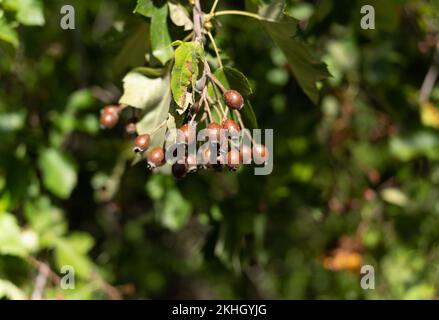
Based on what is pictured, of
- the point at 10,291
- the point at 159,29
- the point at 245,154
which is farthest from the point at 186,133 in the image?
the point at 10,291

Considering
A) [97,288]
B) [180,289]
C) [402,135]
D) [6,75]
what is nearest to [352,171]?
[402,135]

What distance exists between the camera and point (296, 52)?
6.57 feet

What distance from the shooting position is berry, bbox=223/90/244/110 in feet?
5.54

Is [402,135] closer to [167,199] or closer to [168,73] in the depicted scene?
[167,199]

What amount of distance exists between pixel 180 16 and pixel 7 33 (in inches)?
25.1

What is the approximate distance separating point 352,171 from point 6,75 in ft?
6.14

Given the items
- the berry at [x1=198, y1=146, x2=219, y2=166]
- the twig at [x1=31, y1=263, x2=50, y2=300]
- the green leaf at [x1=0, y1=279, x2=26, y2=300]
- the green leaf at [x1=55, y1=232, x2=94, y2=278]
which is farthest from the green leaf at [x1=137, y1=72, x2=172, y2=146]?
the green leaf at [x1=55, y1=232, x2=94, y2=278]

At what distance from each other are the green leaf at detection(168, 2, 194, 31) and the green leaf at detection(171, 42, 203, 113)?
0.83 feet

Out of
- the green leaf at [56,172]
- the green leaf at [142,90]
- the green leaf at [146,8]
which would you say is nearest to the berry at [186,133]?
the green leaf at [142,90]

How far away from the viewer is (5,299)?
7.70ft

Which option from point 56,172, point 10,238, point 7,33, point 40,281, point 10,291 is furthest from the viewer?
point 56,172

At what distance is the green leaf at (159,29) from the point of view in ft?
6.37

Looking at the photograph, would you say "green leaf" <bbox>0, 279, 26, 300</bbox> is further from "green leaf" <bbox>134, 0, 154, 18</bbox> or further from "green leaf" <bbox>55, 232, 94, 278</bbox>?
"green leaf" <bbox>134, 0, 154, 18</bbox>

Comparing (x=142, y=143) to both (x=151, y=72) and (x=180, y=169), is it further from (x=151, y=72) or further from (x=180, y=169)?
(x=151, y=72)
